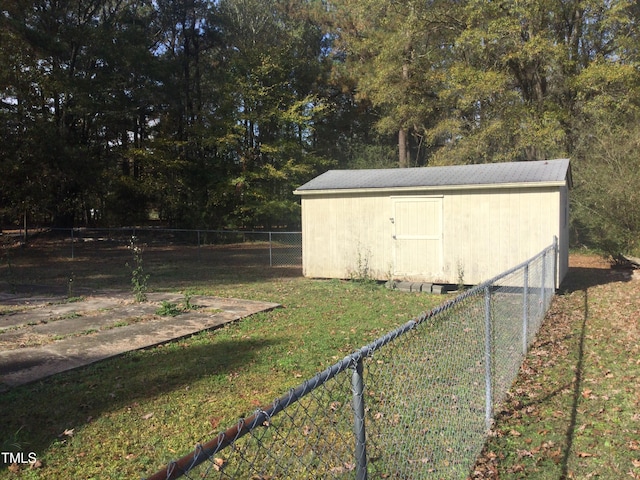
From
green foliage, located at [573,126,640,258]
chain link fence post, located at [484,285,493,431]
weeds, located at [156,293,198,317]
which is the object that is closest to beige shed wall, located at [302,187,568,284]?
green foliage, located at [573,126,640,258]

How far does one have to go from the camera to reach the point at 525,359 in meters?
5.99

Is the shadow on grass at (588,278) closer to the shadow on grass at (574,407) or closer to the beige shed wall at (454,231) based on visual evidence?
the beige shed wall at (454,231)

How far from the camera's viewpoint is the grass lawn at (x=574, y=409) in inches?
141

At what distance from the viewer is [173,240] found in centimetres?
2445

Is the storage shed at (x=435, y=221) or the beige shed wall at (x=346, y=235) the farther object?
the beige shed wall at (x=346, y=235)

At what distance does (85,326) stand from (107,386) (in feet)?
8.86

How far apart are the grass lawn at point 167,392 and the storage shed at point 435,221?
129 inches

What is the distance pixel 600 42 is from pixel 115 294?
21.4 meters

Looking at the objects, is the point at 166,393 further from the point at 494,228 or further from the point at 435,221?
the point at 494,228

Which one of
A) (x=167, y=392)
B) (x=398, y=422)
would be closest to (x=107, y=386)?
(x=167, y=392)

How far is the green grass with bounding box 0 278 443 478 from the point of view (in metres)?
3.60

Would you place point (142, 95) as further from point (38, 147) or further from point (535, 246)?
point (535, 246)

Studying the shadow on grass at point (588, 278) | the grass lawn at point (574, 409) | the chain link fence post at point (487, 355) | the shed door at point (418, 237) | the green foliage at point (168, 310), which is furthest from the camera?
the shadow on grass at point (588, 278)

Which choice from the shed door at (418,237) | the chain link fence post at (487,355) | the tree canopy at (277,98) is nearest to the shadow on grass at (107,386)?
the chain link fence post at (487,355)
